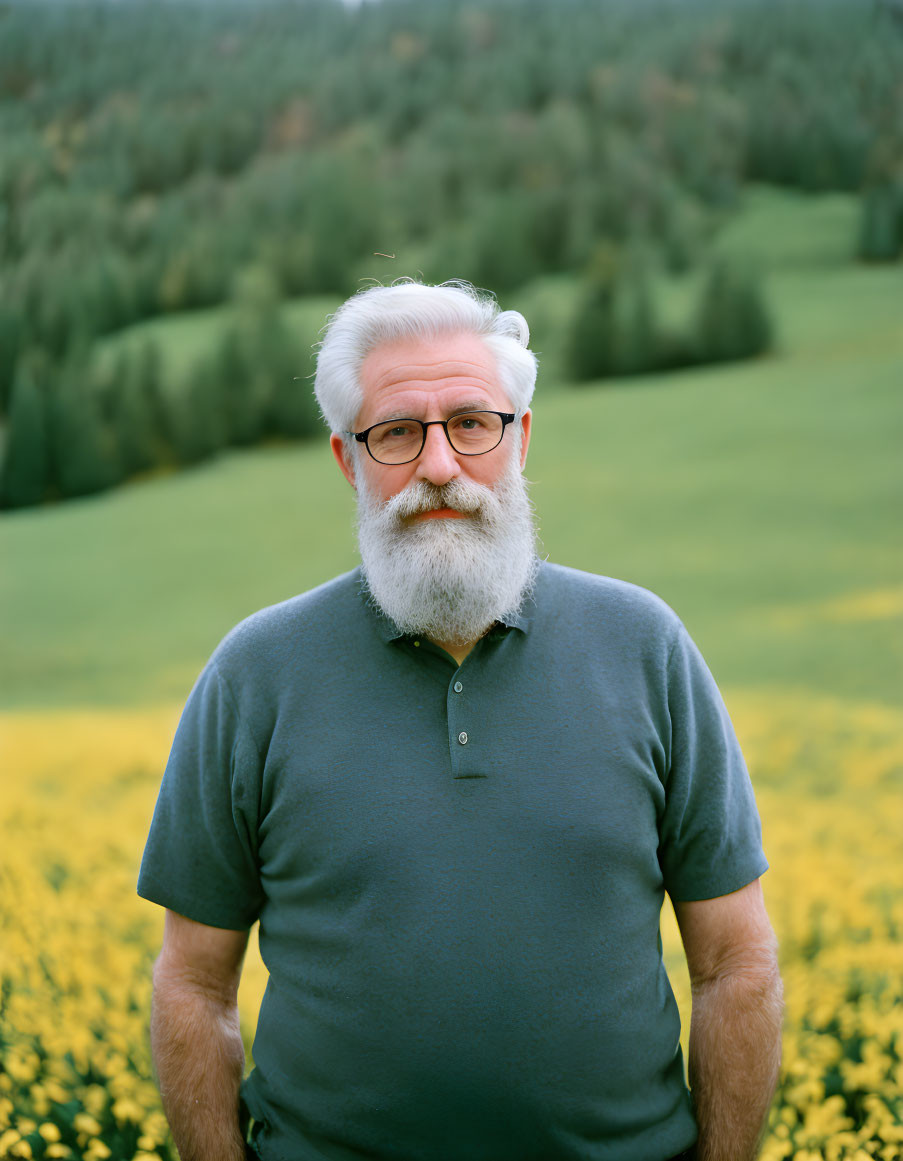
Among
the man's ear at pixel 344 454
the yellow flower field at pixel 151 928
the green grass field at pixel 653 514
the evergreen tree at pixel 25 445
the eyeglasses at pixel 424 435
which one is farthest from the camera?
the evergreen tree at pixel 25 445

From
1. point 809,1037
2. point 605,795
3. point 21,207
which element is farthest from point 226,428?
point 605,795

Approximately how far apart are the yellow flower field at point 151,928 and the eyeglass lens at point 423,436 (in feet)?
6.06

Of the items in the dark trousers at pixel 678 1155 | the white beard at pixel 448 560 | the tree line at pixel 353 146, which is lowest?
the dark trousers at pixel 678 1155

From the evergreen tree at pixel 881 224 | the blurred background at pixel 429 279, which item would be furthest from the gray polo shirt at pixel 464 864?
the evergreen tree at pixel 881 224

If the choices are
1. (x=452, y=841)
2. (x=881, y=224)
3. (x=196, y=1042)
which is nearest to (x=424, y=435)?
(x=452, y=841)

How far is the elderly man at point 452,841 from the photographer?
1.17 meters

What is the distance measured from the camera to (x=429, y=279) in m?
4.39

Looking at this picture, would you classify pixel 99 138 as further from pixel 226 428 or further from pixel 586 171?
pixel 586 171

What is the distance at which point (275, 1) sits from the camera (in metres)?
4.51

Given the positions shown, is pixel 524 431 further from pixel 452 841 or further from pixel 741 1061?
pixel 741 1061

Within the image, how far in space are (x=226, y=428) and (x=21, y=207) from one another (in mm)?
1287

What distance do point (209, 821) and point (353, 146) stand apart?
3.95 m

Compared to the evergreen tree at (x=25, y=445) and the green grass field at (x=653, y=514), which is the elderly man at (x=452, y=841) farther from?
the evergreen tree at (x=25, y=445)

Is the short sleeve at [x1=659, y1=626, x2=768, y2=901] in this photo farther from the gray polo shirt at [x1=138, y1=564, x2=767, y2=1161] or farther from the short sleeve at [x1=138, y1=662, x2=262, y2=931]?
the short sleeve at [x1=138, y1=662, x2=262, y2=931]
